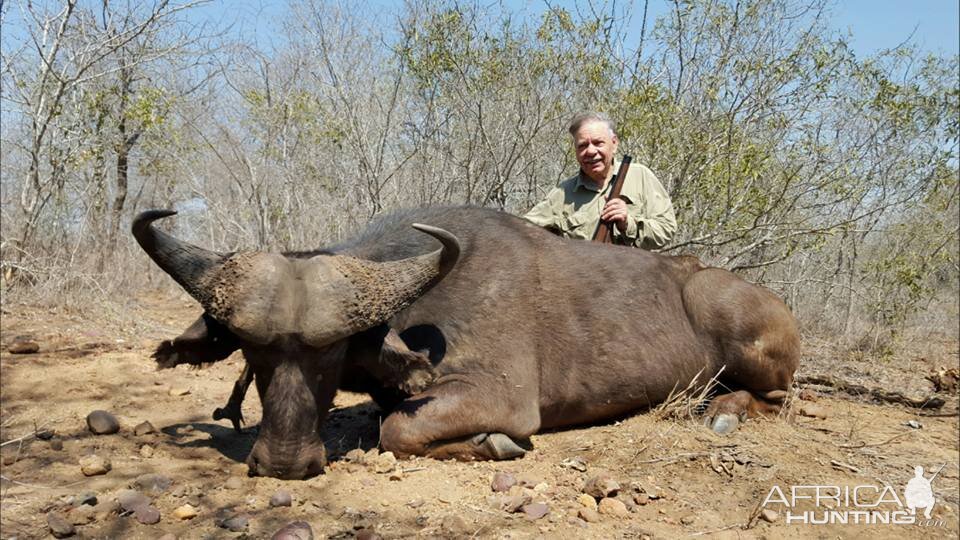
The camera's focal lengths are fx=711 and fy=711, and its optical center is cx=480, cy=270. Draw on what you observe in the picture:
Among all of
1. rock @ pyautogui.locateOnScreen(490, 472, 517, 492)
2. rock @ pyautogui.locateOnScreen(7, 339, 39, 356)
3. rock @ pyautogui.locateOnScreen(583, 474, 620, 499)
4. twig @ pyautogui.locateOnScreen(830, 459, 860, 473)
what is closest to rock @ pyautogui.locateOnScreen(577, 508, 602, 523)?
rock @ pyautogui.locateOnScreen(583, 474, 620, 499)

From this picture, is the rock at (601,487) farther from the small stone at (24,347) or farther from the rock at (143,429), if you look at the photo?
the small stone at (24,347)

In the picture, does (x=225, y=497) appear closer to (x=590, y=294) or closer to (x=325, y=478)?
(x=325, y=478)

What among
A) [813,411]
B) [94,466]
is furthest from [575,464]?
[813,411]

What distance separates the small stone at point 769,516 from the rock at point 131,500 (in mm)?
2879

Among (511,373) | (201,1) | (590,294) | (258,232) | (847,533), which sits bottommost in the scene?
(847,533)

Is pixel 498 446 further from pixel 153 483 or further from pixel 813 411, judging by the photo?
pixel 813 411

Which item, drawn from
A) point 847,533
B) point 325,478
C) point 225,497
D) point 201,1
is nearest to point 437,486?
point 325,478

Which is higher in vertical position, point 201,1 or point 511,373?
point 201,1

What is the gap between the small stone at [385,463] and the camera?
3.85m

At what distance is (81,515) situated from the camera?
9.69 feet

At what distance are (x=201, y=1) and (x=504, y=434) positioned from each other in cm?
589

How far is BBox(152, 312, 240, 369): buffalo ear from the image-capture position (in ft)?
12.9

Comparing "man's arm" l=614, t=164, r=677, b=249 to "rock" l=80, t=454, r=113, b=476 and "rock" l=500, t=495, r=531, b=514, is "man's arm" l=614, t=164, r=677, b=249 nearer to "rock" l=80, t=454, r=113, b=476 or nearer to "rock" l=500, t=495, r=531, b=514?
"rock" l=500, t=495, r=531, b=514

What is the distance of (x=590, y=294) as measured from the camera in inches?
203
